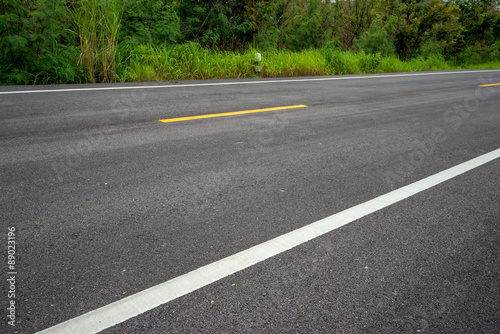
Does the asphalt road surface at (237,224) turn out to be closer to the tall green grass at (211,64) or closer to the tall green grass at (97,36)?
the tall green grass at (97,36)

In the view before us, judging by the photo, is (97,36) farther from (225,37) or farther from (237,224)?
(237,224)

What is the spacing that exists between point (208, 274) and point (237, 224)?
0.56 m

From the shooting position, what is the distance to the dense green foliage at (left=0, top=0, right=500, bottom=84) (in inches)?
275

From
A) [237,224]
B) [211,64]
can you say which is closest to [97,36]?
[211,64]

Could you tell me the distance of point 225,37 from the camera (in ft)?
43.6

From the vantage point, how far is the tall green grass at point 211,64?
8305 mm

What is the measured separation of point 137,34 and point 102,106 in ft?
17.8

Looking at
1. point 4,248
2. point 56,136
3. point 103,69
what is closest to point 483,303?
point 4,248

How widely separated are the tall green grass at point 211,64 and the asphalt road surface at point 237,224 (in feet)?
11.2

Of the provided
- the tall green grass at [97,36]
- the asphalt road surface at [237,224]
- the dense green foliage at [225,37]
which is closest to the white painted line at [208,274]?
the asphalt road surface at [237,224]

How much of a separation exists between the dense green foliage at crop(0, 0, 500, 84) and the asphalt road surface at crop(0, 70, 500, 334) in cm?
248

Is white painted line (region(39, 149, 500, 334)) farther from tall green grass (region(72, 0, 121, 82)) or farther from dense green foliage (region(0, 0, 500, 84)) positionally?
tall green grass (region(72, 0, 121, 82))

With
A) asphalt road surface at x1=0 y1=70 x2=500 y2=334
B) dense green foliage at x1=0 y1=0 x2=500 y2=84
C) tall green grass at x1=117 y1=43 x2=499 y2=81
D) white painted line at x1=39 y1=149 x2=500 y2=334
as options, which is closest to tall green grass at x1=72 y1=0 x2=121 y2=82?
dense green foliage at x1=0 y1=0 x2=500 y2=84

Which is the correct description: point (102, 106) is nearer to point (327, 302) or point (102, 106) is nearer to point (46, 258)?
point (46, 258)
